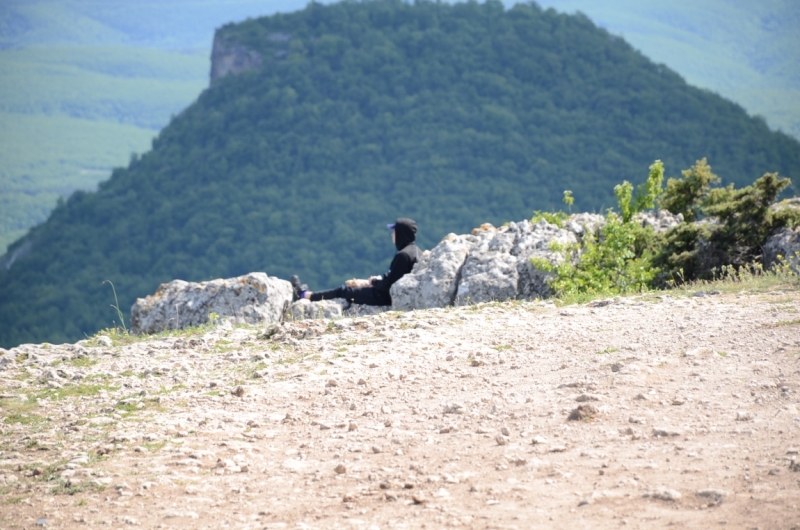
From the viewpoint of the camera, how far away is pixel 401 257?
35.7 ft

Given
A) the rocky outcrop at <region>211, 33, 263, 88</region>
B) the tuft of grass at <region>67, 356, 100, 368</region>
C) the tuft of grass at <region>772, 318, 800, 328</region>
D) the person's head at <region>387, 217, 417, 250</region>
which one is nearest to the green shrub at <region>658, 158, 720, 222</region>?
the person's head at <region>387, 217, 417, 250</region>

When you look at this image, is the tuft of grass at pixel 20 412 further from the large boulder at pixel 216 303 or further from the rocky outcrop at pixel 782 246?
the rocky outcrop at pixel 782 246

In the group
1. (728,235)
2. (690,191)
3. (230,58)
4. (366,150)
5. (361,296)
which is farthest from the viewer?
(230,58)

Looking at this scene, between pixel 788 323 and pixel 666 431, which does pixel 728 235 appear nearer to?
pixel 788 323

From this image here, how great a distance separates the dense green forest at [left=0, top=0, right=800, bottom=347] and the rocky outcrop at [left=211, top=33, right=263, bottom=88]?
3.72 feet

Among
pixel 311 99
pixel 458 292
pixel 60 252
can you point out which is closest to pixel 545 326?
pixel 458 292

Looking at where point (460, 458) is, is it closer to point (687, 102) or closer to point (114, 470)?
point (114, 470)

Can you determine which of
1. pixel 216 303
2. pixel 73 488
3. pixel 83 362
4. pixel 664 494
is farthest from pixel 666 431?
pixel 216 303

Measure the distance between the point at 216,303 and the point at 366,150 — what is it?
7470 centimetres

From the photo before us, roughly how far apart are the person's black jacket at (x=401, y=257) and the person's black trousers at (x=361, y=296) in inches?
2.7

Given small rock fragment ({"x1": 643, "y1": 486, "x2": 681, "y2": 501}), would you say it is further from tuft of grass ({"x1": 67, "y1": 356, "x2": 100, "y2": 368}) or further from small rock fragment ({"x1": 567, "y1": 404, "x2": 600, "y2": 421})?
tuft of grass ({"x1": 67, "y1": 356, "x2": 100, "y2": 368})

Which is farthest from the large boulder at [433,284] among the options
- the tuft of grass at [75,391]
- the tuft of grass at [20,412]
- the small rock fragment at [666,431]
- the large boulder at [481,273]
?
the small rock fragment at [666,431]

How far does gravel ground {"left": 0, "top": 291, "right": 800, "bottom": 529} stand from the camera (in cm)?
402

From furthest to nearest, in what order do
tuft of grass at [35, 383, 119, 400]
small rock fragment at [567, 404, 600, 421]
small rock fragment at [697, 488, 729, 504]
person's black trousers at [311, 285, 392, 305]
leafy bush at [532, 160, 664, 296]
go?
1. person's black trousers at [311, 285, 392, 305]
2. leafy bush at [532, 160, 664, 296]
3. tuft of grass at [35, 383, 119, 400]
4. small rock fragment at [567, 404, 600, 421]
5. small rock fragment at [697, 488, 729, 504]
